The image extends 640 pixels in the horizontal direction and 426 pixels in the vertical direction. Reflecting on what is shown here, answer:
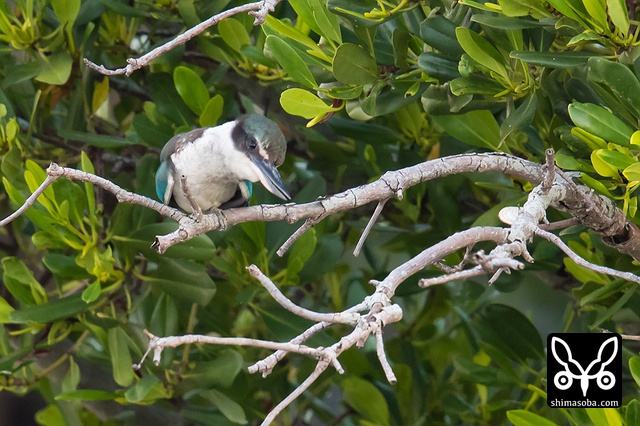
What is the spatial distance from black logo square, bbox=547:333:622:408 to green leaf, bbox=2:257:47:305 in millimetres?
1035

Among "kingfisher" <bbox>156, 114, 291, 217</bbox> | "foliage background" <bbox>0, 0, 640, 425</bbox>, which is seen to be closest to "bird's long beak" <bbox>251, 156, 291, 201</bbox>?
"kingfisher" <bbox>156, 114, 291, 217</bbox>

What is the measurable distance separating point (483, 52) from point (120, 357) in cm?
95

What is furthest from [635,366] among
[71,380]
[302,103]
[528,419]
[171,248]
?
[71,380]

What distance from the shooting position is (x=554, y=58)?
48.8 inches

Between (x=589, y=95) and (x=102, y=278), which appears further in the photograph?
(x=102, y=278)

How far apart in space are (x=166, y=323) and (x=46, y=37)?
643mm

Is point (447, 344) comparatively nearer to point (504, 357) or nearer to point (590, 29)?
point (504, 357)

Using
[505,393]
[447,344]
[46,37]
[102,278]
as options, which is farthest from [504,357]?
[46,37]

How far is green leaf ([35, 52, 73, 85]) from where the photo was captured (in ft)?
5.44

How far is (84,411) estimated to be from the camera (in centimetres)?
236

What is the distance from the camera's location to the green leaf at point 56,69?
166cm

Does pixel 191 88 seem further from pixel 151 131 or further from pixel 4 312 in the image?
pixel 4 312

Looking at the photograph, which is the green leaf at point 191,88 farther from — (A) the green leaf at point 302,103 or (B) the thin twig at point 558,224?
(B) the thin twig at point 558,224

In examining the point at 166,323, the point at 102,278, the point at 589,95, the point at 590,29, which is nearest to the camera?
the point at 590,29
